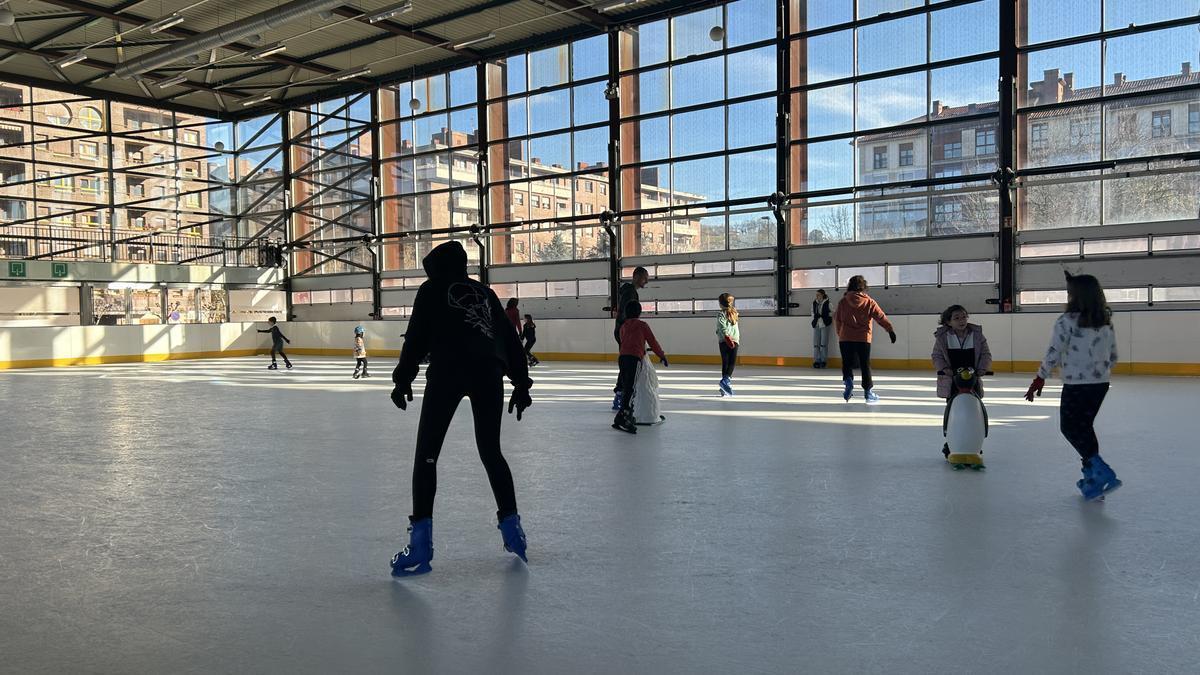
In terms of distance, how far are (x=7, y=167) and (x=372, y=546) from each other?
28811 mm

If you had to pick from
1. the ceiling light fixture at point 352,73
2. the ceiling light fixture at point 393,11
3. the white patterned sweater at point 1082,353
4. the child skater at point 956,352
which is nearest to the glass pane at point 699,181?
the ceiling light fixture at point 393,11

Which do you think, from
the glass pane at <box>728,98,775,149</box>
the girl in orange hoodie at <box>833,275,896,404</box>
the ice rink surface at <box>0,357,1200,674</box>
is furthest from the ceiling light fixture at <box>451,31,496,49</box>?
the ice rink surface at <box>0,357,1200,674</box>

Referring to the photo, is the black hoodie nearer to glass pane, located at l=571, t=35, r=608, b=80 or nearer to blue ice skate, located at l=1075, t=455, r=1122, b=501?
blue ice skate, located at l=1075, t=455, r=1122, b=501

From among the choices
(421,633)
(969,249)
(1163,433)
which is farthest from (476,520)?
(969,249)

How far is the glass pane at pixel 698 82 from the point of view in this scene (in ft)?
70.1

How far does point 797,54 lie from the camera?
66.2 feet

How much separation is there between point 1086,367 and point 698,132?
17.4m

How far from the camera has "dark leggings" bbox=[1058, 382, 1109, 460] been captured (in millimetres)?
5195

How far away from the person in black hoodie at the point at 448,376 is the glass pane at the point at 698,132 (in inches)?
725

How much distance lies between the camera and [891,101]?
19062mm

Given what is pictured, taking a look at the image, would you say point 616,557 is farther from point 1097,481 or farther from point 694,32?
point 694,32

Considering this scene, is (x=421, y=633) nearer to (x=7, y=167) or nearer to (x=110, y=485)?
(x=110, y=485)

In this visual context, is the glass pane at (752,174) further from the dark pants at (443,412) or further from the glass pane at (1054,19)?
the dark pants at (443,412)

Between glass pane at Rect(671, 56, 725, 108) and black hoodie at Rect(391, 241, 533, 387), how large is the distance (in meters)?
18.6
